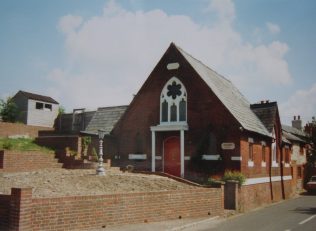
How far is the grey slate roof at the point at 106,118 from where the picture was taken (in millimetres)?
31938

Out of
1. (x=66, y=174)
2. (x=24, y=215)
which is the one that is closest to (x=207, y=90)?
(x=66, y=174)

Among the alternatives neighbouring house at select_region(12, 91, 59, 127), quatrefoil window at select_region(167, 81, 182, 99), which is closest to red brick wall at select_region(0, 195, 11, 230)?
quatrefoil window at select_region(167, 81, 182, 99)

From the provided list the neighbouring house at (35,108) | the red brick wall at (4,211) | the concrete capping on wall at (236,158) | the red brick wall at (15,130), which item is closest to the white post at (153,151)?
the concrete capping on wall at (236,158)

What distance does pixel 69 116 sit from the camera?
142ft

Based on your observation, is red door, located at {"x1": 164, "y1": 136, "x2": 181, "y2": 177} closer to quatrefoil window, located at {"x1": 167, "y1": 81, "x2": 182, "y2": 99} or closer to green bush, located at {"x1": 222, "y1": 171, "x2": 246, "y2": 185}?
quatrefoil window, located at {"x1": 167, "y1": 81, "x2": 182, "y2": 99}

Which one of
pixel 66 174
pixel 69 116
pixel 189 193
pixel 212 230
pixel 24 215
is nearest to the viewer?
pixel 24 215

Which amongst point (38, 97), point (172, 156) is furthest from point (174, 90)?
point (38, 97)

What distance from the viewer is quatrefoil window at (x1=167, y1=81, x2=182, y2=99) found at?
81.2 feet

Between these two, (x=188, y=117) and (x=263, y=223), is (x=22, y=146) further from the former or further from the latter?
(x=263, y=223)

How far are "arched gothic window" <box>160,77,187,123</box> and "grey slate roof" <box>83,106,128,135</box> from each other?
297 inches

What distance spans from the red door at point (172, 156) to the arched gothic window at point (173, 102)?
139 cm

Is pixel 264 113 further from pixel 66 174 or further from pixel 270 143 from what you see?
pixel 66 174

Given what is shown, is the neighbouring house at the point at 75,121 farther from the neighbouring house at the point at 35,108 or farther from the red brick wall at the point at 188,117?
the red brick wall at the point at 188,117

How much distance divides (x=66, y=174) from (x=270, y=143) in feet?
57.8
